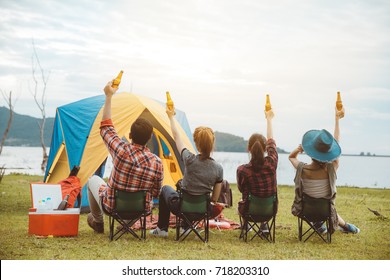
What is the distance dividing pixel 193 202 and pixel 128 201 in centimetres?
61

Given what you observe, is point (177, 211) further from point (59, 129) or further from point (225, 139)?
point (225, 139)

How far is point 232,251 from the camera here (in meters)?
4.63

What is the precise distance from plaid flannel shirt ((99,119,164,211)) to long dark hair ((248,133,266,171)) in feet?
2.97

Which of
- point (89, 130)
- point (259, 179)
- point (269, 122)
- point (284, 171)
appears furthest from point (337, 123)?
point (284, 171)

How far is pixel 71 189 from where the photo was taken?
647 cm

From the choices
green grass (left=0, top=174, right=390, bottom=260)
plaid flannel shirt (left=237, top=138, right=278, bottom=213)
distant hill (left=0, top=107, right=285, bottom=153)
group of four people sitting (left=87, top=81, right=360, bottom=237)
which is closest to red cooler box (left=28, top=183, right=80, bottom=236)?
green grass (left=0, top=174, right=390, bottom=260)

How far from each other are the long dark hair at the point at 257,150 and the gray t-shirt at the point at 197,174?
0.38m

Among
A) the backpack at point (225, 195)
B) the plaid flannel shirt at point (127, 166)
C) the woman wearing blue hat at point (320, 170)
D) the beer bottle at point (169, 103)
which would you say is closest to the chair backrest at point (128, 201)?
the plaid flannel shirt at point (127, 166)

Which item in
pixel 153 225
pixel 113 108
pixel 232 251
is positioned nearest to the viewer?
pixel 232 251

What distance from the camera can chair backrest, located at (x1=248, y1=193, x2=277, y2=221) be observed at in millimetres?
4977
